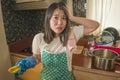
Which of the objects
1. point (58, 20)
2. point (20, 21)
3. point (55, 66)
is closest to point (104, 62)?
point (55, 66)

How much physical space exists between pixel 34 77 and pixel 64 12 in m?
0.77

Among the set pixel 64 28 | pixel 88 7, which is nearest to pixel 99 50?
pixel 64 28

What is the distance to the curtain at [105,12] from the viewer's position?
143cm

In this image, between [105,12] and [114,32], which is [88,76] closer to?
[114,32]

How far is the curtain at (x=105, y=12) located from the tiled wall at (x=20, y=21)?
12cm

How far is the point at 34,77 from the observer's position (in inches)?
53.7

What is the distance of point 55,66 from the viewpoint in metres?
0.97

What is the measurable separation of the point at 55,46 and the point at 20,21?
85 centimetres

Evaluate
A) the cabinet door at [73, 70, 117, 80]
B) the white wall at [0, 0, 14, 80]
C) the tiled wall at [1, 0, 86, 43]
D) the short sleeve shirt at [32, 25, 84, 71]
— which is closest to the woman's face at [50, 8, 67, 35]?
the short sleeve shirt at [32, 25, 84, 71]

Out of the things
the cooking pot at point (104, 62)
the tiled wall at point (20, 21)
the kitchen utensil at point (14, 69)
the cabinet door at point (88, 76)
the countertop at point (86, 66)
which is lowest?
the cabinet door at point (88, 76)

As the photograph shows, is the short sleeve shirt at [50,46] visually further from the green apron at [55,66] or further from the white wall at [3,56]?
the white wall at [3,56]

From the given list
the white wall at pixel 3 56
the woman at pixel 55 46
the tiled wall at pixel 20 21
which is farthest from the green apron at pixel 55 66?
the tiled wall at pixel 20 21

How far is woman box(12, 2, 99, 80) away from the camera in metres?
0.91

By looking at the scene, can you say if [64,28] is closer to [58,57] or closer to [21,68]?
[58,57]
